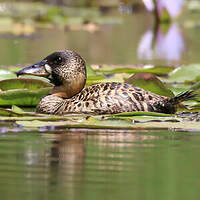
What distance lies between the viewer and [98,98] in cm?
679

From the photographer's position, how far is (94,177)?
422 cm

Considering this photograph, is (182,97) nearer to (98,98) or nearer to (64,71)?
(98,98)

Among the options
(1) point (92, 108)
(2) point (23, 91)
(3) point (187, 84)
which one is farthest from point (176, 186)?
(3) point (187, 84)

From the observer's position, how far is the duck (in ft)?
22.1

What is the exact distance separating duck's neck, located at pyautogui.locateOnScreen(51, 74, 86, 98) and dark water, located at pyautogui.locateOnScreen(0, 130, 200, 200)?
164 cm

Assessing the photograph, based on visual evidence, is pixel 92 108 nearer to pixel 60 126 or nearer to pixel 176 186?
pixel 60 126

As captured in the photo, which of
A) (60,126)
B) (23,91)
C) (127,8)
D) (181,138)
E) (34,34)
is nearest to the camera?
(181,138)

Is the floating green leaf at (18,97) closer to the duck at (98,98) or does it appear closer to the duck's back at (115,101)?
the duck at (98,98)

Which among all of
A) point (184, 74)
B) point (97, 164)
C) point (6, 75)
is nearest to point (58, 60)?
point (6, 75)

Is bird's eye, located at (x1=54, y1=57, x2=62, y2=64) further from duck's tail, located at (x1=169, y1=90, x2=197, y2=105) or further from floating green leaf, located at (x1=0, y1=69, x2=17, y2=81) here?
duck's tail, located at (x1=169, y1=90, x2=197, y2=105)

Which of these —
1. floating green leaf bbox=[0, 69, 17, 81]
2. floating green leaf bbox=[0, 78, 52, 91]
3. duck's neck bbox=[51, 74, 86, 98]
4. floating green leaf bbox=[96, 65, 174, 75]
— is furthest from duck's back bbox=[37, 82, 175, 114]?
floating green leaf bbox=[96, 65, 174, 75]

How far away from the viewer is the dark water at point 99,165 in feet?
12.7

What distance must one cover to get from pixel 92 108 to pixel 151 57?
7.08 m

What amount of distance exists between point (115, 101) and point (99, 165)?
7.45 feet
